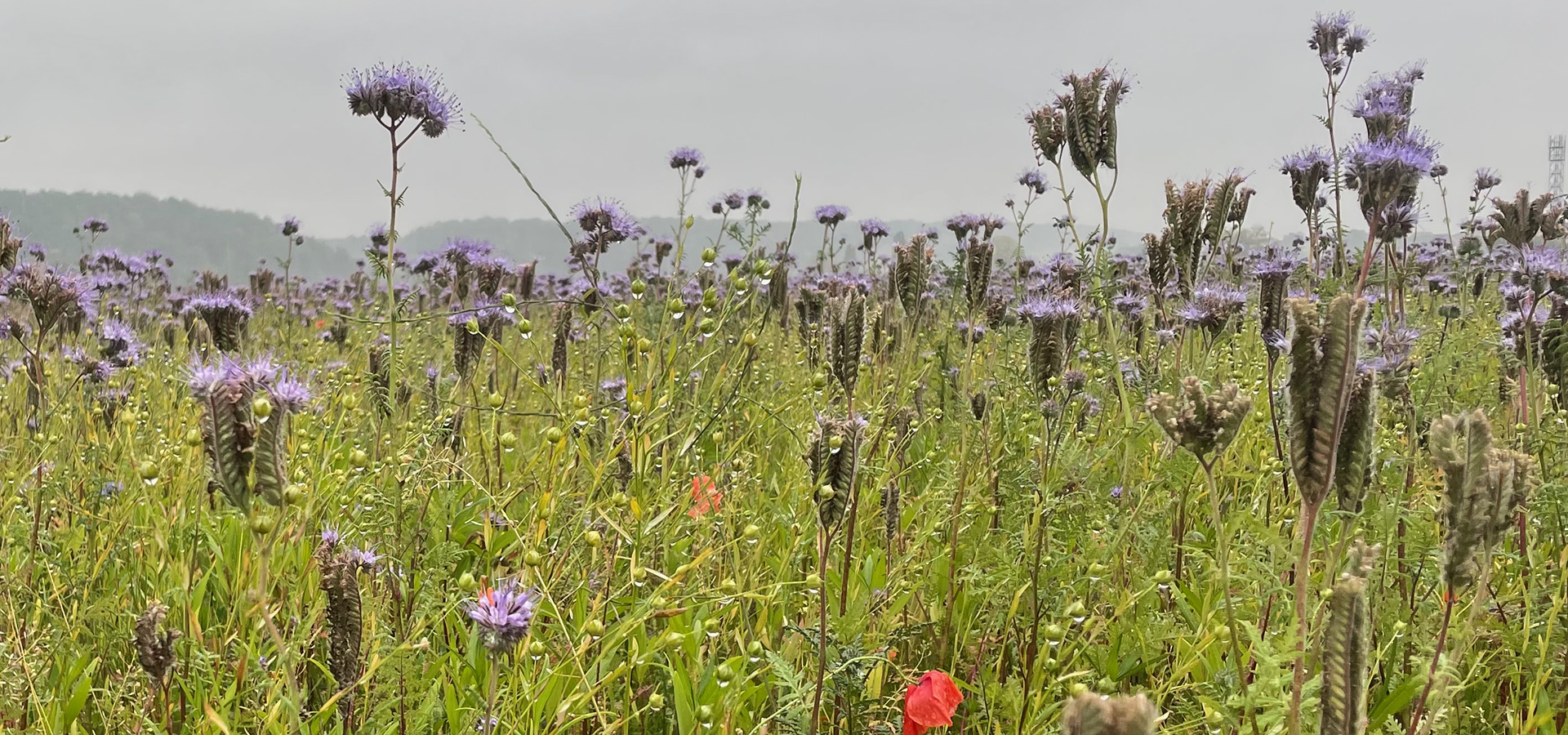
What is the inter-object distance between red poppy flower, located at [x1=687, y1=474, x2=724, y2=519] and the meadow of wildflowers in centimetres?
3

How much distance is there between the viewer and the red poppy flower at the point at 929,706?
1763 mm

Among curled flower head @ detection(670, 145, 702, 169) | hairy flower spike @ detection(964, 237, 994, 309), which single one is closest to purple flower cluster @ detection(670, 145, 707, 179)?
curled flower head @ detection(670, 145, 702, 169)

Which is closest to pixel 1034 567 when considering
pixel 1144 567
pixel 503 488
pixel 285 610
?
pixel 1144 567

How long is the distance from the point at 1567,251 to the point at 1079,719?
468cm

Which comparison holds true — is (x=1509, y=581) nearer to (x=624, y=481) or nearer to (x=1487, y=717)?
(x=1487, y=717)

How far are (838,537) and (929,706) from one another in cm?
98

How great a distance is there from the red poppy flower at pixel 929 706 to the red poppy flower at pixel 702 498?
0.86 m

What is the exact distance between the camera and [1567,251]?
3943 mm

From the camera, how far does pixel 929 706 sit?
177cm

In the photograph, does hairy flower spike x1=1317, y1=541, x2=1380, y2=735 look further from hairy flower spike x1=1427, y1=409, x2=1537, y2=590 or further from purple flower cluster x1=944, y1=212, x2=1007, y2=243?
purple flower cluster x1=944, y1=212, x2=1007, y2=243

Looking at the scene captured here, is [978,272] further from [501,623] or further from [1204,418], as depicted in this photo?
[501,623]

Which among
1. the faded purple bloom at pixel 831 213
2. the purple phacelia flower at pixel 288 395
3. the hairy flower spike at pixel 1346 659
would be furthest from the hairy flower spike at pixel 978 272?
the faded purple bloom at pixel 831 213

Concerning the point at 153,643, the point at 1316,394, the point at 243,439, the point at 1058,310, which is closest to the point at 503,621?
the point at 243,439

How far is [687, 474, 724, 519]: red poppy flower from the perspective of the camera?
97.8 inches
